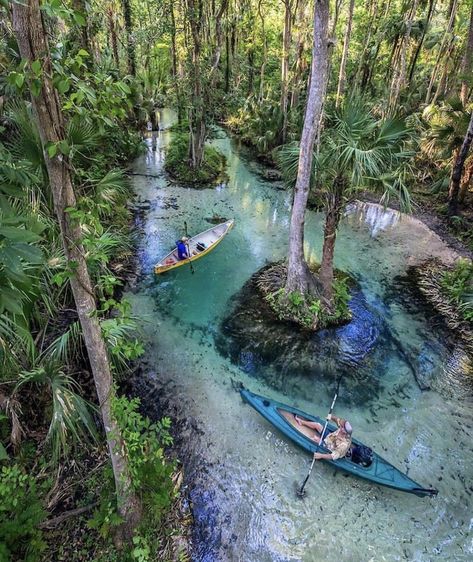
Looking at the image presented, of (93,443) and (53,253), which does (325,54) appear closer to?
(53,253)

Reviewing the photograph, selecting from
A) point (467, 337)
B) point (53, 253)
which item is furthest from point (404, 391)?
point (53, 253)

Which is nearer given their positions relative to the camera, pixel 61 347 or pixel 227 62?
pixel 61 347

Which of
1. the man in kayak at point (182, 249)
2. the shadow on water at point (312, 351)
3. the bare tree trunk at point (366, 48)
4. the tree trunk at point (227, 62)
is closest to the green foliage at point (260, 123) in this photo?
the bare tree trunk at point (366, 48)

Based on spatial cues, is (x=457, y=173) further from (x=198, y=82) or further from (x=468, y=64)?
(x=198, y=82)

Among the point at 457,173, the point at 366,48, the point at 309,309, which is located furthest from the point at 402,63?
the point at 309,309

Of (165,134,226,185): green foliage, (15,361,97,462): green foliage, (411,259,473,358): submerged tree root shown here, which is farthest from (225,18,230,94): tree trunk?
(15,361,97,462): green foliage

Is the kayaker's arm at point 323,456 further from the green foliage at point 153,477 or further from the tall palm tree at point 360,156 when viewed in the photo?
the tall palm tree at point 360,156
